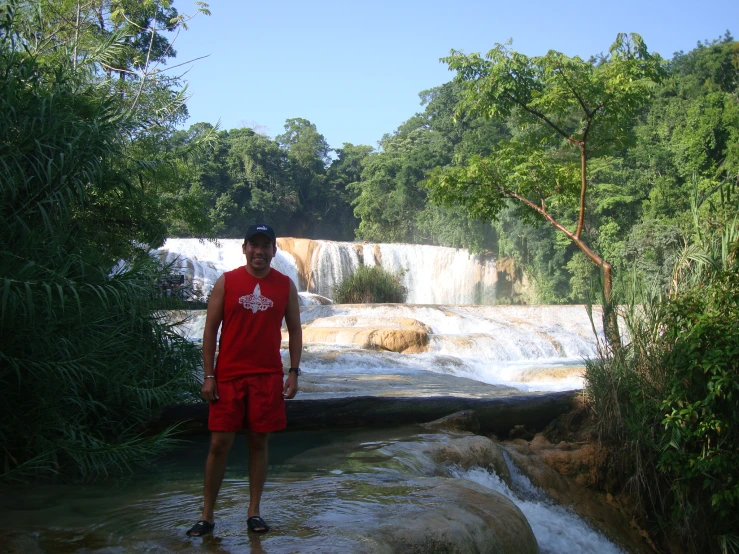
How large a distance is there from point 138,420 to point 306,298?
1901cm

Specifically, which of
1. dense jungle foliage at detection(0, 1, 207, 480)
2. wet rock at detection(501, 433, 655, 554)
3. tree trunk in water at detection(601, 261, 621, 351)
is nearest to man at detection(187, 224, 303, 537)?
dense jungle foliage at detection(0, 1, 207, 480)

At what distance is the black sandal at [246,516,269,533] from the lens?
135 inches

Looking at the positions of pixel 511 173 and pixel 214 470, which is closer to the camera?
pixel 214 470

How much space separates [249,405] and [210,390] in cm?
20

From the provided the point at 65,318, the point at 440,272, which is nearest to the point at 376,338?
the point at 65,318

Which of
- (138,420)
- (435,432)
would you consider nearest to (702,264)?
(435,432)

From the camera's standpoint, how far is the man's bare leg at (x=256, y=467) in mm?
3490

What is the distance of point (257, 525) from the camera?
11.3 feet

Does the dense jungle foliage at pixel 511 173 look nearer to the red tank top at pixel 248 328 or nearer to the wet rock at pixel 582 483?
the wet rock at pixel 582 483

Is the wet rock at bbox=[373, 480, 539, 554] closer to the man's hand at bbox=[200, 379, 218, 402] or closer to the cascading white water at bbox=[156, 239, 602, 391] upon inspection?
the man's hand at bbox=[200, 379, 218, 402]

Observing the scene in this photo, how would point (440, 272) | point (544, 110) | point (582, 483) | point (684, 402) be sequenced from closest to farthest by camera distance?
point (684, 402), point (582, 483), point (544, 110), point (440, 272)

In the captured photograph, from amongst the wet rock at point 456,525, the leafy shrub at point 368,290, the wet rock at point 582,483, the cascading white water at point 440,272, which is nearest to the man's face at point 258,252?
the wet rock at point 456,525

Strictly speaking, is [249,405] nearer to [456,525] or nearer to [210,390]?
[210,390]

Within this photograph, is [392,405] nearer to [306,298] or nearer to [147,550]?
[147,550]
